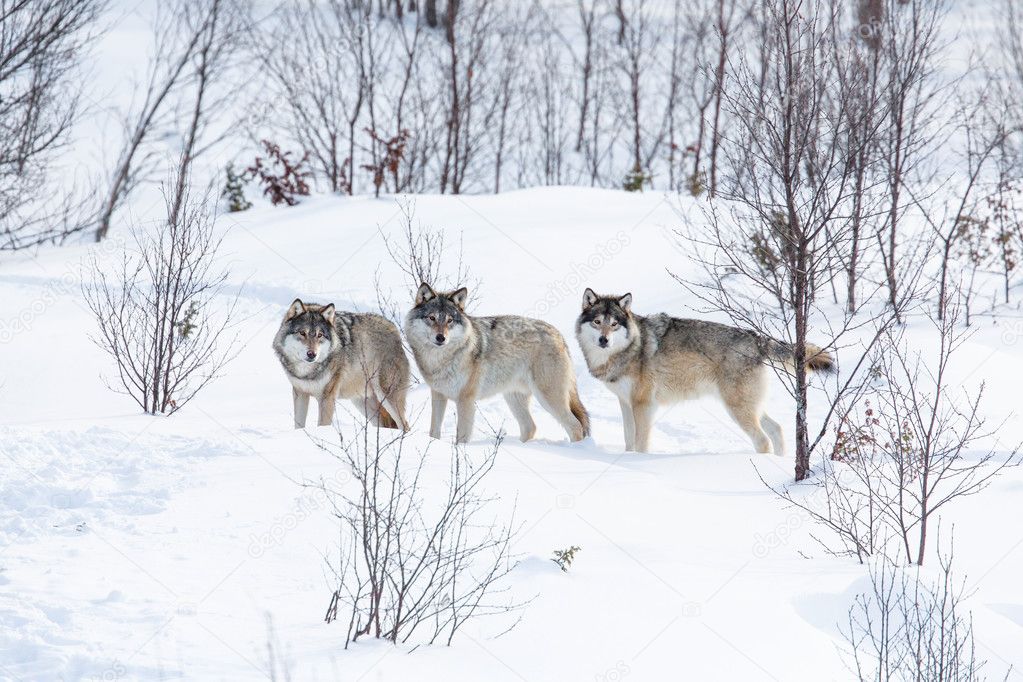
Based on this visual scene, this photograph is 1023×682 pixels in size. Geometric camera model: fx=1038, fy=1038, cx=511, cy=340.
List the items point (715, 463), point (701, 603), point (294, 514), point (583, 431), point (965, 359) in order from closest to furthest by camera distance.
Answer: point (701, 603) < point (294, 514) < point (715, 463) < point (583, 431) < point (965, 359)

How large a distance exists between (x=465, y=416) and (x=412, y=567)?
4016mm

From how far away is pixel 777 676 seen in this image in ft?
15.8

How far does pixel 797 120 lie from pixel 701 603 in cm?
402

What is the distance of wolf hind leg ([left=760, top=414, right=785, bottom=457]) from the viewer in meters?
9.80

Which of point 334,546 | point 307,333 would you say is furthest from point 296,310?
point 334,546

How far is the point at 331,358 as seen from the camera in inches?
356

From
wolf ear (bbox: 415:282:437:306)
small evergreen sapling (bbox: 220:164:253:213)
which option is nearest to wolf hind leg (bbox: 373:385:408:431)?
wolf ear (bbox: 415:282:437:306)

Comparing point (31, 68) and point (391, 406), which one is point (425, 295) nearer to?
point (391, 406)

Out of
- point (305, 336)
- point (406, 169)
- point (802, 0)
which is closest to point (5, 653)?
point (305, 336)

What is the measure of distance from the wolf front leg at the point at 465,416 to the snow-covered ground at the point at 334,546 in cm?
48

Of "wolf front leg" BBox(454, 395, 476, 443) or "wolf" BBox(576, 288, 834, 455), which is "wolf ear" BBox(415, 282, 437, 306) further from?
"wolf" BBox(576, 288, 834, 455)

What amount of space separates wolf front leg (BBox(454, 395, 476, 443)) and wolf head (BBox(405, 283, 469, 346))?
553 mm

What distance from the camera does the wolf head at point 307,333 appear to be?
8.90 meters

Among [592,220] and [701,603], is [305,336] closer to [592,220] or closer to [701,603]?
[701,603]
